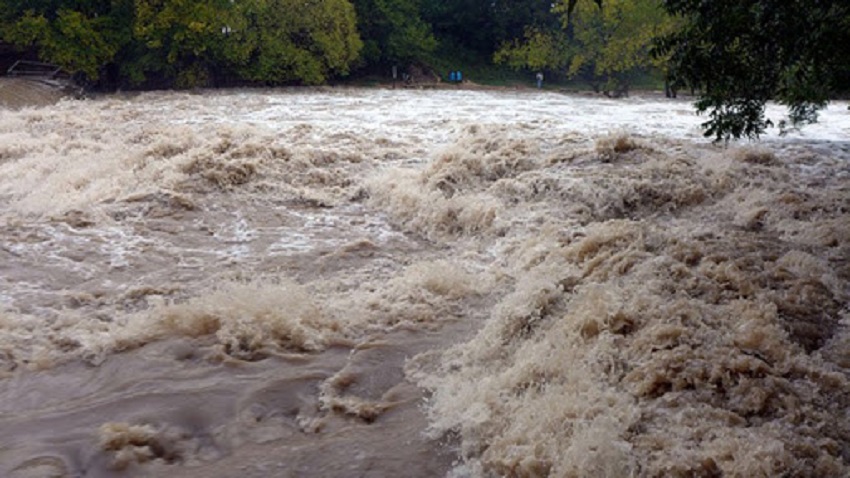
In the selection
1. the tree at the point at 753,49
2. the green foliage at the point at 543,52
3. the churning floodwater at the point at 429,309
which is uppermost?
the green foliage at the point at 543,52

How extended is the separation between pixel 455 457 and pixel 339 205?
219 inches

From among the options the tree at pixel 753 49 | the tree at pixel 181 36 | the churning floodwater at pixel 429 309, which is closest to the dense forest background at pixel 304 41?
the tree at pixel 181 36

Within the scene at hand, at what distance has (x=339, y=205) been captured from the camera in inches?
343

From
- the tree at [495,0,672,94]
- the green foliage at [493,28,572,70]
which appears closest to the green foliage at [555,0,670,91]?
the tree at [495,0,672,94]

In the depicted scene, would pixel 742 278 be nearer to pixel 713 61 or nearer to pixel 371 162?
pixel 713 61

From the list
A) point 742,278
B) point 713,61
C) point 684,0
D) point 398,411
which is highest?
point 684,0

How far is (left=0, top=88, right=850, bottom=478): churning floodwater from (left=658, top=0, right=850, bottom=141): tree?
1273mm

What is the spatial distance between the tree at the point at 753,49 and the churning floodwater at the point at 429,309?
1273 mm

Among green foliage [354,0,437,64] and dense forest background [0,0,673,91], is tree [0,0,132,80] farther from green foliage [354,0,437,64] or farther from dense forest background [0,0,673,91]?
green foliage [354,0,437,64]

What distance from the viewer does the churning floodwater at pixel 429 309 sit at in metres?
3.46

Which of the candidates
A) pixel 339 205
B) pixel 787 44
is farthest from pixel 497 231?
pixel 787 44

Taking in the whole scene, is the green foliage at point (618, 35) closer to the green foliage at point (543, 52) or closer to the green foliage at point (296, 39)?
the green foliage at point (543, 52)

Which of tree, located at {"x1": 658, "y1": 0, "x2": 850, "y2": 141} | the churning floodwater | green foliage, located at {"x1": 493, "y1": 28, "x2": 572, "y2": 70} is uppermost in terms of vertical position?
green foliage, located at {"x1": 493, "y1": 28, "x2": 572, "y2": 70}

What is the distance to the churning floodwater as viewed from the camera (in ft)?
11.4
